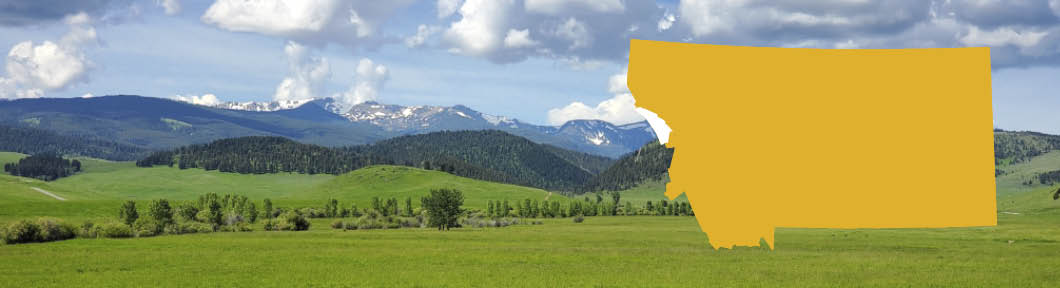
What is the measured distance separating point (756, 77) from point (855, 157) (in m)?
6.10

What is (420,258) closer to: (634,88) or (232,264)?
(232,264)

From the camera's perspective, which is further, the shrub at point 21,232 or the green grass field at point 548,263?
the shrub at point 21,232

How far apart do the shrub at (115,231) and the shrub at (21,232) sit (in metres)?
7.51

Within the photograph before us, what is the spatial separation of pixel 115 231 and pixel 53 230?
6409 millimetres

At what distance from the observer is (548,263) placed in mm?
48688

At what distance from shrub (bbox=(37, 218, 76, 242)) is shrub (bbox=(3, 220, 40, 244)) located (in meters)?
0.43

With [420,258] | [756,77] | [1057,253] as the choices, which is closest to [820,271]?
[756,77]

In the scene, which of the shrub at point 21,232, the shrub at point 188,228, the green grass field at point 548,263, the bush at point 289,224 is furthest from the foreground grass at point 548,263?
the bush at point 289,224

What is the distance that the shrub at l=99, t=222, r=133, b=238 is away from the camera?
267 feet

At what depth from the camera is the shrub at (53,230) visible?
245 feet
